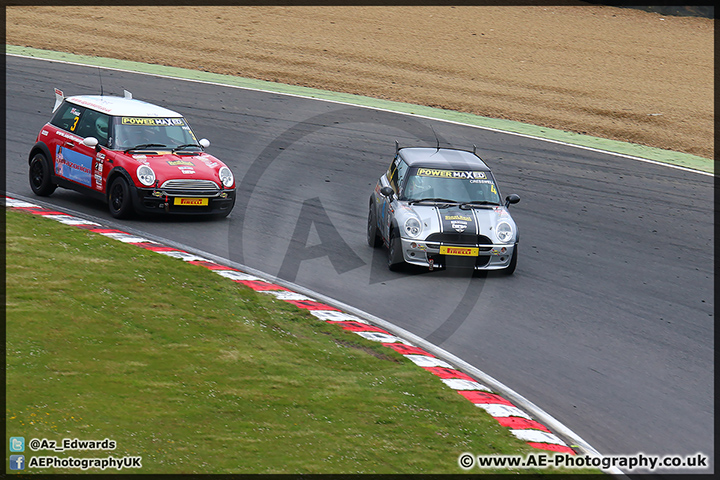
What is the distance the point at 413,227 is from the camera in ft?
38.9

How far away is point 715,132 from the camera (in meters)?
22.7

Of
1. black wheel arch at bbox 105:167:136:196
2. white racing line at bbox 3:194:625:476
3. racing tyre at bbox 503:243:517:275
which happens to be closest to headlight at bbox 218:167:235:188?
black wheel arch at bbox 105:167:136:196

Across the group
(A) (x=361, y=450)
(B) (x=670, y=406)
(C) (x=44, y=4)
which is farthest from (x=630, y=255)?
(C) (x=44, y=4)

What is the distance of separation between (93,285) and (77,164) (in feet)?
15.6

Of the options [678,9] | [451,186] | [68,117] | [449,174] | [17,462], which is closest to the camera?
[17,462]

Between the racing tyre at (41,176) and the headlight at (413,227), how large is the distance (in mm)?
6184

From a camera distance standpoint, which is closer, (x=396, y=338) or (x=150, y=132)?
(x=396, y=338)

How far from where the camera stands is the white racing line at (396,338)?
24.3ft

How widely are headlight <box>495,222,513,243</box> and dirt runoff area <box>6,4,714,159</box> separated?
36.2 ft

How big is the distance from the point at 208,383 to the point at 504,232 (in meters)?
5.78

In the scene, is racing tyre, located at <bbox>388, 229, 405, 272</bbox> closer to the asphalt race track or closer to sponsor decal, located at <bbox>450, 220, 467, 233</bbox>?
the asphalt race track

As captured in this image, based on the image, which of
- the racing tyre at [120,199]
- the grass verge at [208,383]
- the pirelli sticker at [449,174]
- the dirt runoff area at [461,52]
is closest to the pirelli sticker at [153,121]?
the racing tyre at [120,199]

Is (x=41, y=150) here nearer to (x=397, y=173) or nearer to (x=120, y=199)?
(x=120, y=199)

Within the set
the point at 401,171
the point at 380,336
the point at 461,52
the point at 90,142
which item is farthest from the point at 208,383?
the point at 461,52
